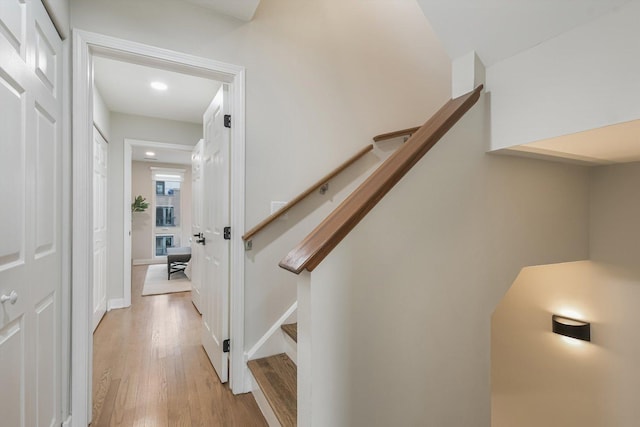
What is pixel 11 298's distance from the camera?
97 centimetres

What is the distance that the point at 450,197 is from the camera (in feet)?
3.99

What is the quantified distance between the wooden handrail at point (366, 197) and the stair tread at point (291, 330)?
1053 millimetres

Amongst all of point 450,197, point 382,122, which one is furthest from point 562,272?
point 382,122

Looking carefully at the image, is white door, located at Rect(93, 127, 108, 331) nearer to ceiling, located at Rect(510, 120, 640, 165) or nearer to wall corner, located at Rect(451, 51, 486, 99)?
wall corner, located at Rect(451, 51, 486, 99)

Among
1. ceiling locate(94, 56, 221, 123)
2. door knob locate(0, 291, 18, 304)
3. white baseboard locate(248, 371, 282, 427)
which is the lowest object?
white baseboard locate(248, 371, 282, 427)

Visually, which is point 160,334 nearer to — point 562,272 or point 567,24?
point 562,272

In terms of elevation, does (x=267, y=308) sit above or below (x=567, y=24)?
below

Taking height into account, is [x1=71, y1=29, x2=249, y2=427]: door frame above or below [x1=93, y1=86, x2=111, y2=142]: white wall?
below

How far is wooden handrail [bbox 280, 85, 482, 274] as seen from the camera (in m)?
0.90

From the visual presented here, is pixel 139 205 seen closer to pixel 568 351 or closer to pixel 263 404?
pixel 263 404

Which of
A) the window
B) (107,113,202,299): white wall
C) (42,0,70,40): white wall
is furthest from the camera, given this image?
the window

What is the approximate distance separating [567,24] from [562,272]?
154 cm

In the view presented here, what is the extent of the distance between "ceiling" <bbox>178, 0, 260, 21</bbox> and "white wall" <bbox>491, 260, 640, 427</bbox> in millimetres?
2518

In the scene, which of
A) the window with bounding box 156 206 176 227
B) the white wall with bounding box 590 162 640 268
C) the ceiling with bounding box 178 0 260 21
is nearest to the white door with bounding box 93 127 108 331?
the ceiling with bounding box 178 0 260 21
